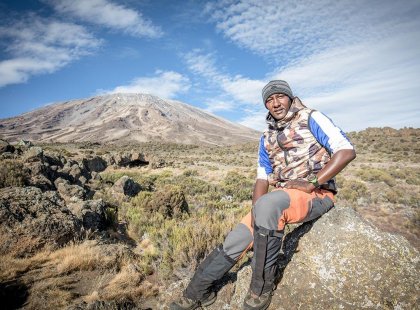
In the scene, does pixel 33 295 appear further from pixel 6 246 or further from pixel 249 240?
pixel 249 240

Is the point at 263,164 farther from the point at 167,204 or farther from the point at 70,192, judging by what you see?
the point at 70,192

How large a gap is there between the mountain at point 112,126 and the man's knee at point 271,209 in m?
108

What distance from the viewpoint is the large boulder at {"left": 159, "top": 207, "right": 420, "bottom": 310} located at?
2.37 metres

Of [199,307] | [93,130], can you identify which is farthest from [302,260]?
[93,130]

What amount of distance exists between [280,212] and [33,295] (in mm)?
3035

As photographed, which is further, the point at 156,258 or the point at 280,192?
the point at 156,258

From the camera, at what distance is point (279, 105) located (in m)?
3.19

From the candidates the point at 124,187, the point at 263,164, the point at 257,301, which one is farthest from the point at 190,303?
the point at 124,187

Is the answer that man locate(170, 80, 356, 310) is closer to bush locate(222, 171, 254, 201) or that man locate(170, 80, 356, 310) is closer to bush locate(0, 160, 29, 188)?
bush locate(0, 160, 29, 188)

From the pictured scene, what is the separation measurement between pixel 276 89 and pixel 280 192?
1.21 metres

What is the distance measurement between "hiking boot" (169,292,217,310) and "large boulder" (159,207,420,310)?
0.07 metres

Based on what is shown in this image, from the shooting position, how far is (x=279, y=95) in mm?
3205

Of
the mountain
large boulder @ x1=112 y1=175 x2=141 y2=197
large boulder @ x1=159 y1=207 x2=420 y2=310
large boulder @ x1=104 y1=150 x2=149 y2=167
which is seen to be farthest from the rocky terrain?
the mountain

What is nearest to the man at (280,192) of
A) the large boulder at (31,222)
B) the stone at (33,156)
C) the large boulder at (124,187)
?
the large boulder at (31,222)
